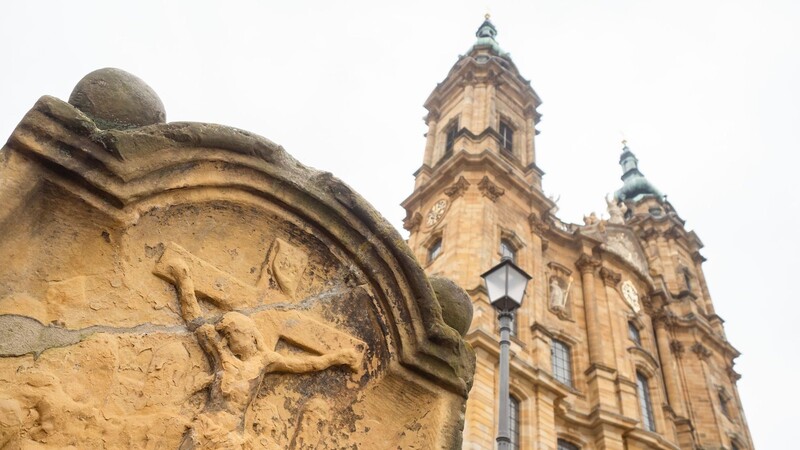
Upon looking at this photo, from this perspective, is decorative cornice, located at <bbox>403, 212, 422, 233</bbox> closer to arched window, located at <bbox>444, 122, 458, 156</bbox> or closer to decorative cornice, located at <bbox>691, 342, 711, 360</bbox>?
arched window, located at <bbox>444, 122, 458, 156</bbox>

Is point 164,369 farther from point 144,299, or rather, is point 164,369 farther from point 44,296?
point 44,296

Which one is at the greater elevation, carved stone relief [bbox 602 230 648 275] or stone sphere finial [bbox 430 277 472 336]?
carved stone relief [bbox 602 230 648 275]

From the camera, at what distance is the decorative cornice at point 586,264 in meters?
23.4

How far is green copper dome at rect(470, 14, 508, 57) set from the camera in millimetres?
29625

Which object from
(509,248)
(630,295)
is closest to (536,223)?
(509,248)

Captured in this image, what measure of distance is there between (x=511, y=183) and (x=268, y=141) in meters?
19.6

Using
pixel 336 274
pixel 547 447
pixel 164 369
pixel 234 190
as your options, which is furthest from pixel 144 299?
pixel 547 447

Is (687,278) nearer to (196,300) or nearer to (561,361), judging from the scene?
(561,361)

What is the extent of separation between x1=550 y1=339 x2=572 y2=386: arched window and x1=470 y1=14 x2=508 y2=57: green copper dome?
49.2 feet

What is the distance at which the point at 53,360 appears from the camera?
202 cm

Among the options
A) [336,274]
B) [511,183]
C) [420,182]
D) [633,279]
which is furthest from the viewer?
[633,279]

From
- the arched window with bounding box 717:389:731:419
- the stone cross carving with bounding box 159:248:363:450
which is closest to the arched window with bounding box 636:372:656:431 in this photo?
the arched window with bounding box 717:389:731:419

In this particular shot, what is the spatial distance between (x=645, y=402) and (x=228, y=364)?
2229cm

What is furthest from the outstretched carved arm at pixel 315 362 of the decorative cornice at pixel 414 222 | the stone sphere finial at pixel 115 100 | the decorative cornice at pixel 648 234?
the decorative cornice at pixel 648 234
